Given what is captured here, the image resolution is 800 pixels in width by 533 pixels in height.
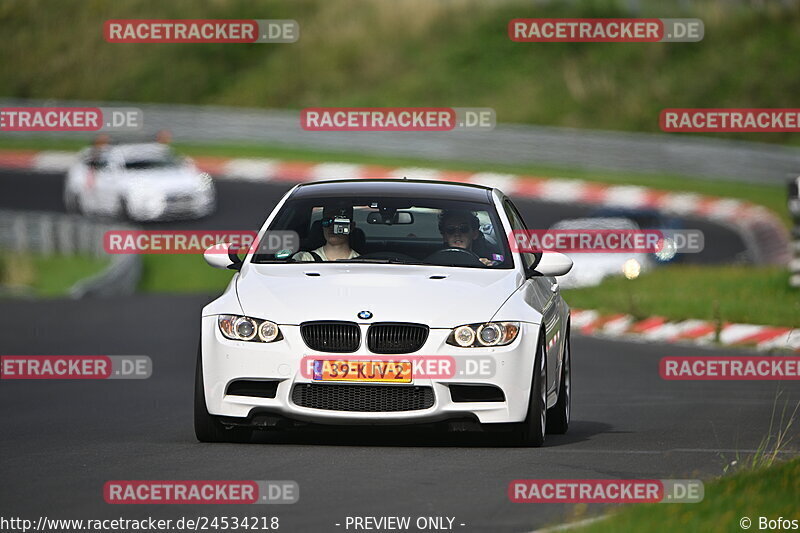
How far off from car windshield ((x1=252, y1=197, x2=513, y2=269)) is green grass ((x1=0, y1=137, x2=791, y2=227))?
2761cm

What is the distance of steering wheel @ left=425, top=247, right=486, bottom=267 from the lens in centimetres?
1058

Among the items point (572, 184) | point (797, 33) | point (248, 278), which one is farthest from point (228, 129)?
point (248, 278)

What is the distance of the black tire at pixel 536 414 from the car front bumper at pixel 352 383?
2.6 inches

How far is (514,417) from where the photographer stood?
32.2 ft

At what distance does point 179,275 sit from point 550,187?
12.4 meters

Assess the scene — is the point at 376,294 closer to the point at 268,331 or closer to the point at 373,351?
the point at 373,351

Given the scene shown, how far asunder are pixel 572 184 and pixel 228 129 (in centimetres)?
1097

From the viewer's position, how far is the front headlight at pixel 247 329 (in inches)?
383

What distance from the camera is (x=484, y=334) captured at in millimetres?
9750

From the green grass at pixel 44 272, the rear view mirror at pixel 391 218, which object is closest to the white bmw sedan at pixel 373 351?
the rear view mirror at pixel 391 218

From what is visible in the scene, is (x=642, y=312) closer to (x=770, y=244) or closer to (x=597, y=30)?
(x=770, y=244)

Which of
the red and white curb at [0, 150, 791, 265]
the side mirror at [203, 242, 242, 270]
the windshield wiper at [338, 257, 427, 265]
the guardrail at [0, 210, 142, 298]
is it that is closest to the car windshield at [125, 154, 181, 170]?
the guardrail at [0, 210, 142, 298]

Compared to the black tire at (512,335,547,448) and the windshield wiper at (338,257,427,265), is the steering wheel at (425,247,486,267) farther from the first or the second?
the black tire at (512,335,547,448)

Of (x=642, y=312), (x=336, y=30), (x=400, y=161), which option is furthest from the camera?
(x=336, y=30)
